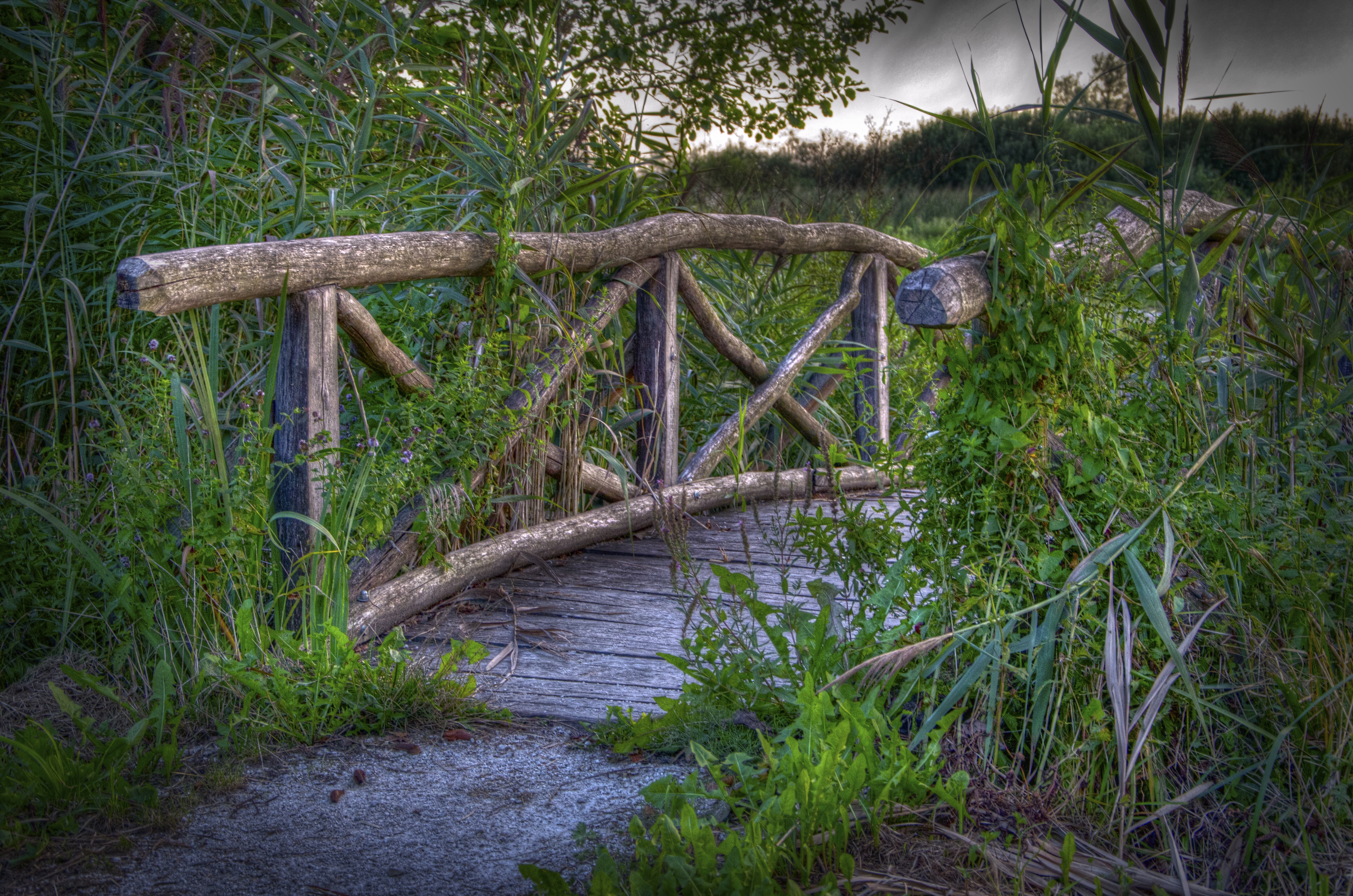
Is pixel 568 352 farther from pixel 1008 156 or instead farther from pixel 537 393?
pixel 1008 156

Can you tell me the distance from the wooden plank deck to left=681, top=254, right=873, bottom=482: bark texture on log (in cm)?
34

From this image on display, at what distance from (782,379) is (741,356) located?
0.73 ft

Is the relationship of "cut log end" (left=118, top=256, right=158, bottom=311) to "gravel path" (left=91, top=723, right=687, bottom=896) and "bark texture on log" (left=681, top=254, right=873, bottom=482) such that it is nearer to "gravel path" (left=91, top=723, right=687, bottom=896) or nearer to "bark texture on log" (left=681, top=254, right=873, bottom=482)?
"gravel path" (left=91, top=723, right=687, bottom=896)

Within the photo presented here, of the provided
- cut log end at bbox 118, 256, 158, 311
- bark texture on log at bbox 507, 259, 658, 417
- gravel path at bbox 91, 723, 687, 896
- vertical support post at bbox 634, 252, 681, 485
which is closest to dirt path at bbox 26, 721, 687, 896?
gravel path at bbox 91, 723, 687, 896

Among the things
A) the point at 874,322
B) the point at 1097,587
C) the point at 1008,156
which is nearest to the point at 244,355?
the point at 1097,587

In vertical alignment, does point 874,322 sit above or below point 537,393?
above

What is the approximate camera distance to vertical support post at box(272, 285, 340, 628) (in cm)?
247

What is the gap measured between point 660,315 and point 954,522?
7.24 ft

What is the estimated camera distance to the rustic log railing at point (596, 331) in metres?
2.18

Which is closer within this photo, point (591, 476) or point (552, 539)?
point (552, 539)

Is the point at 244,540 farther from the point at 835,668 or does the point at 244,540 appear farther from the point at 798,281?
the point at 798,281

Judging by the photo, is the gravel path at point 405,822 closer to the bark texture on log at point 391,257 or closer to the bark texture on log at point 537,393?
the bark texture on log at point 537,393

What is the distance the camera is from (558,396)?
11.4ft

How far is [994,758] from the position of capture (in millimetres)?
1764
